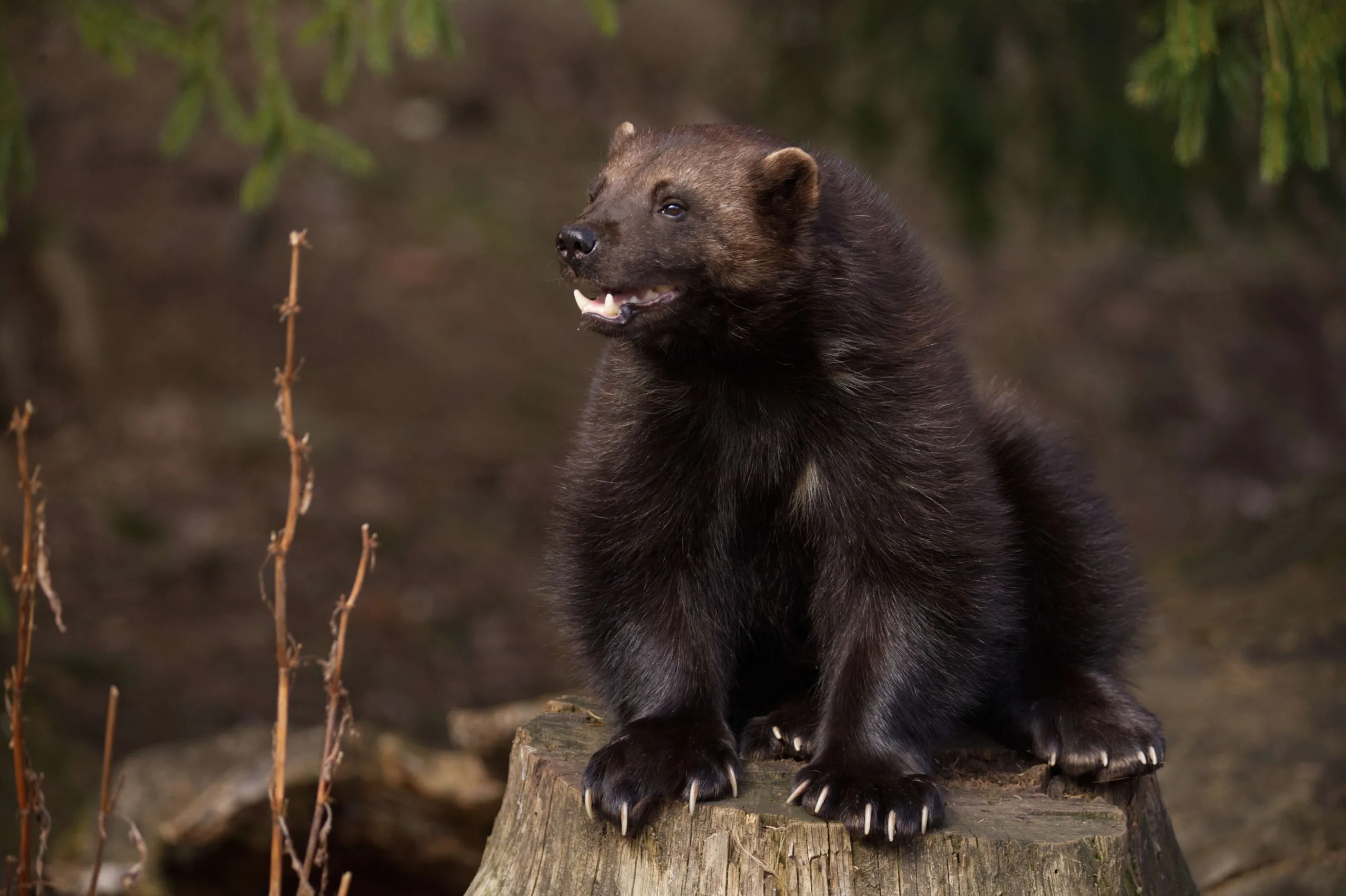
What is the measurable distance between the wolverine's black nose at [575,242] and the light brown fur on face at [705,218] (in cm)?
2

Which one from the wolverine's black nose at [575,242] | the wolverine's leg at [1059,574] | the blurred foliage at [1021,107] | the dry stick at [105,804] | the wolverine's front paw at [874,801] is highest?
the blurred foliage at [1021,107]

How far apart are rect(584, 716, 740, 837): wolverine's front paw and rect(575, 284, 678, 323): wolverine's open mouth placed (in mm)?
932

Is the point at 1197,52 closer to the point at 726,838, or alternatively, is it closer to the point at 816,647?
the point at 816,647

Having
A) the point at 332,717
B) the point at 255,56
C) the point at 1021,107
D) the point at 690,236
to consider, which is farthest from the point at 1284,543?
the point at 332,717

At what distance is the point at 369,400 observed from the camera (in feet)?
38.0

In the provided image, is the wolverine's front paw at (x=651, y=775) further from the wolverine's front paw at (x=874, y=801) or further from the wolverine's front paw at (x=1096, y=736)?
the wolverine's front paw at (x=1096, y=736)

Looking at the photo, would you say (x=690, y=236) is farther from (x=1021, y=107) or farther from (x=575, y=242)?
(x=1021, y=107)

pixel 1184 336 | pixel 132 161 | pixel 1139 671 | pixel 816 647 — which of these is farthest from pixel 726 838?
pixel 132 161

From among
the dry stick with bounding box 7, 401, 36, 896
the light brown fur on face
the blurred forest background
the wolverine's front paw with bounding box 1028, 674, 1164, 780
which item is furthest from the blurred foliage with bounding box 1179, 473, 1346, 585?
the dry stick with bounding box 7, 401, 36, 896

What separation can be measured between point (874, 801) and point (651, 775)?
0.47 m

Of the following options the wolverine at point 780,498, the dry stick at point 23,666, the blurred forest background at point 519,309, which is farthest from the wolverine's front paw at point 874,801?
the dry stick at point 23,666

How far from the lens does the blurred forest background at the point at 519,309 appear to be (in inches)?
217

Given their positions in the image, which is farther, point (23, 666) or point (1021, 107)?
point (1021, 107)

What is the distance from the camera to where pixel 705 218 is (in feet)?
11.1
